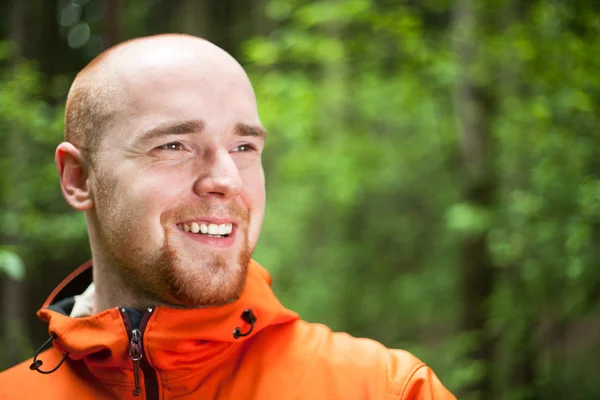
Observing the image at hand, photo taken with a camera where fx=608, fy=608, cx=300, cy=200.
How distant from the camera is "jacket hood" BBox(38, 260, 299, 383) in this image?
1573 mm

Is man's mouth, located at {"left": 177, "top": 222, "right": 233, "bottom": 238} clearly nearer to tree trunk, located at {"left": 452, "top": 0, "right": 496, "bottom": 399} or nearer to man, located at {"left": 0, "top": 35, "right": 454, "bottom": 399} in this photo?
man, located at {"left": 0, "top": 35, "right": 454, "bottom": 399}

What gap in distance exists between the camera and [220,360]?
1.66 m

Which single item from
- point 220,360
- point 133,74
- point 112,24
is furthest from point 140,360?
point 112,24

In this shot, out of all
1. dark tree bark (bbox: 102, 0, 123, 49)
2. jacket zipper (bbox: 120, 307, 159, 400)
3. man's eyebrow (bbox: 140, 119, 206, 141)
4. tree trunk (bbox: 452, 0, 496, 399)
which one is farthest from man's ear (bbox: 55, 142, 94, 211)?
tree trunk (bbox: 452, 0, 496, 399)

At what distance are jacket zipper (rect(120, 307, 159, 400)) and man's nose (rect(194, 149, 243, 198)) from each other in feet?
1.17

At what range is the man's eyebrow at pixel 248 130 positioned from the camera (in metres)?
1.72

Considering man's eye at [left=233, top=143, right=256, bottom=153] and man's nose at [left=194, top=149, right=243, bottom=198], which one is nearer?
man's nose at [left=194, top=149, right=243, bottom=198]

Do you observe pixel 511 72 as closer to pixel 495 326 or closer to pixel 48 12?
pixel 495 326

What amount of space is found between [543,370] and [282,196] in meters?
4.95

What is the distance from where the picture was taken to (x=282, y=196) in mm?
9602

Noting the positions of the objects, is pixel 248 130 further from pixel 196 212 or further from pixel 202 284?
pixel 202 284

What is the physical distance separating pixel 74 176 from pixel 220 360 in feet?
2.42

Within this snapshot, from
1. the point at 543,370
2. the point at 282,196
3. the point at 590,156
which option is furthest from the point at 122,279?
the point at 282,196

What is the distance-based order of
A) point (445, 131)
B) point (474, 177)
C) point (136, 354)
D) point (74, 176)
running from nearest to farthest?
point (136, 354) → point (74, 176) → point (474, 177) → point (445, 131)
